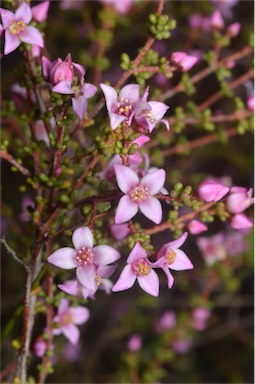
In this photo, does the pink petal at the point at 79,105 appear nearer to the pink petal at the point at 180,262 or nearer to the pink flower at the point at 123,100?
the pink flower at the point at 123,100

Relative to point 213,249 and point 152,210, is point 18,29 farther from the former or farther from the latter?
point 213,249

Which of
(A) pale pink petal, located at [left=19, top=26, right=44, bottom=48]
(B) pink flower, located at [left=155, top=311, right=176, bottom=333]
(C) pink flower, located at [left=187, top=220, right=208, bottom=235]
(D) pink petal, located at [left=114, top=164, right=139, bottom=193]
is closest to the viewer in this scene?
(D) pink petal, located at [left=114, top=164, right=139, bottom=193]

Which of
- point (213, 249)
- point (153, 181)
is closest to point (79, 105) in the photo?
point (153, 181)

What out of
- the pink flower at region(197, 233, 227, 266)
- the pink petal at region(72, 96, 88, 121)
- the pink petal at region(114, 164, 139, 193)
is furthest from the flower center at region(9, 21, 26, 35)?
the pink flower at region(197, 233, 227, 266)

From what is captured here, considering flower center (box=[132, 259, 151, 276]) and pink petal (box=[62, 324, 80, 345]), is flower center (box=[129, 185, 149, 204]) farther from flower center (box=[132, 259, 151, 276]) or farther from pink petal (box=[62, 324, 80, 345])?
pink petal (box=[62, 324, 80, 345])

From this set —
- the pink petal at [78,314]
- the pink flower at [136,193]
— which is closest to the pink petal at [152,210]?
the pink flower at [136,193]

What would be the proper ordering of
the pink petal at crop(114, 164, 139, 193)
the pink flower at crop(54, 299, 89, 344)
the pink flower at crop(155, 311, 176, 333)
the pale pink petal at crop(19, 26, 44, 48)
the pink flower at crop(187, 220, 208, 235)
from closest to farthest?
1. the pink petal at crop(114, 164, 139, 193)
2. the pale pink petal at crop(19, 26, 44, 48)
3. the pink flower at crop(187, 220, 208, 235)
4. the pink flower at crop(54, 299, 89, 344)
5. the pink flower at crop(155, 311, 176, 333)
